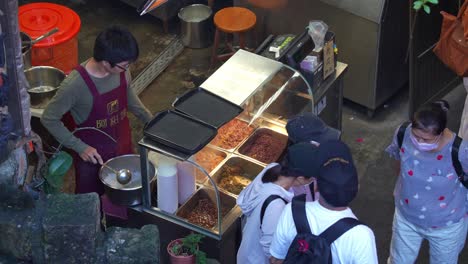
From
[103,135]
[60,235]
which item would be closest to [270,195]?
[60,235]

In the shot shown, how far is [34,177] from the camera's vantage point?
5.83 m

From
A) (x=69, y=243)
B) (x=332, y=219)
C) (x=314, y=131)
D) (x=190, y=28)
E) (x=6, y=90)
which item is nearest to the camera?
(x=69, y=243)

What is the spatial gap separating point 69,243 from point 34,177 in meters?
1.99

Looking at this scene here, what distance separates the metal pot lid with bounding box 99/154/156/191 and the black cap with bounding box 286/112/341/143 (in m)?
1.03

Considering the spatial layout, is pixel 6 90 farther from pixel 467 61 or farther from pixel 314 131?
A: pixel 467 61

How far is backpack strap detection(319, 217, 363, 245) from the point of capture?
14.2 feet

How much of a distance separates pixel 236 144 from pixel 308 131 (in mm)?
930

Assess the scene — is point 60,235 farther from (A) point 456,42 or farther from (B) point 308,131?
(A) point 456,42

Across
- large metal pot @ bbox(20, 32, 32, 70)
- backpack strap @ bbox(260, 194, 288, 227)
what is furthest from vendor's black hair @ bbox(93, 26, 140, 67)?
large metal pot @ bbox(20, 32, 32, 70)

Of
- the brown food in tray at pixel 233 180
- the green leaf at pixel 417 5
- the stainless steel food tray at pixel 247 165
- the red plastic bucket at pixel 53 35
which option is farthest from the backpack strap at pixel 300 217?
the red plastic bucket at pixel 53 35

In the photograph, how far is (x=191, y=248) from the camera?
5449 millimetres

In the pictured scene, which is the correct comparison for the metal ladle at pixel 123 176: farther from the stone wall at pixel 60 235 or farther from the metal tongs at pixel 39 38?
the metal tongs at pixel 39 38

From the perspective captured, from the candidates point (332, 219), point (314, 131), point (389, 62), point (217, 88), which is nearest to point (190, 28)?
point (389, 62)

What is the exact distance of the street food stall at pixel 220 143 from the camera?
216 inches
